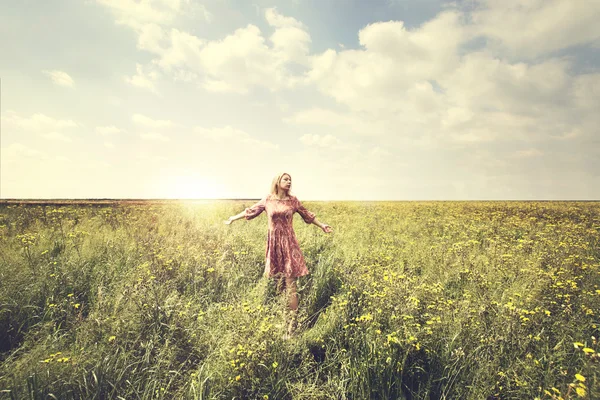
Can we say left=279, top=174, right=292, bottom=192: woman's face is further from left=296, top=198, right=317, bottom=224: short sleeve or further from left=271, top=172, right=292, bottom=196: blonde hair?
left=296, top=198, right=317, bottom=224: short sleeve

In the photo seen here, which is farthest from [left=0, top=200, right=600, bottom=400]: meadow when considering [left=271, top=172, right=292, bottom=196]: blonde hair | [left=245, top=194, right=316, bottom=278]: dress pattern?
[left=271, top=172, right=292, bottom=196]: blonde hair

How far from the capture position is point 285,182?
4.78 metres

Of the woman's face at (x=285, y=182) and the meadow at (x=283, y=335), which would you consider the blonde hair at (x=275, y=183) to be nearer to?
the woman's face at (x=285, y=182)

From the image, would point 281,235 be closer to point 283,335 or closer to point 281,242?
point 281,242

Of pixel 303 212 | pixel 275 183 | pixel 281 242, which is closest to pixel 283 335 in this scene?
pixel 281 242

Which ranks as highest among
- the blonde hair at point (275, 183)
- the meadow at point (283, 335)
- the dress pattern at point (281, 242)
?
the blonde hair at point (275, 183)

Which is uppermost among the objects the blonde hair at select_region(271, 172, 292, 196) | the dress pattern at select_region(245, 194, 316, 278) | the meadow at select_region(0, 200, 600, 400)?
the blonde hair at select_region(271, 172, 292, 196)

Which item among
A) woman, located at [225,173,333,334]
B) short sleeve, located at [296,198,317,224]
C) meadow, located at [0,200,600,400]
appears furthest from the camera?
short sleeve, located at [296,198,317,224]

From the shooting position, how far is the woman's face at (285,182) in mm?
4757

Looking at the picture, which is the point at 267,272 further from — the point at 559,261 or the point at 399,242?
the point at 559,261

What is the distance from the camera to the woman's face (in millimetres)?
4757

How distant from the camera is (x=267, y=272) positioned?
15.6ft

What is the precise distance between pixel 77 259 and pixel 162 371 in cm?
399

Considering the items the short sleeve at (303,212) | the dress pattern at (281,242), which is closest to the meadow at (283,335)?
the dress pattern at (281,242)
